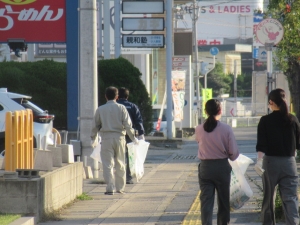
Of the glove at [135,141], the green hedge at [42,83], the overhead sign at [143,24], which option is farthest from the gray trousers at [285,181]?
the overhead sign at [143,24]

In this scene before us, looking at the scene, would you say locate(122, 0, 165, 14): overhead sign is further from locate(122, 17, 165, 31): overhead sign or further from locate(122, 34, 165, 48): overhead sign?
locate(122, 34, 165, 48): overhead sign

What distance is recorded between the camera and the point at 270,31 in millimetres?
14484

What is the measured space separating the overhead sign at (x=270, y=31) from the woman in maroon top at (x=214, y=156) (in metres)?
6.24

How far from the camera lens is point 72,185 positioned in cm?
1121

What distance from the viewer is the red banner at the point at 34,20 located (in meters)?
16.5

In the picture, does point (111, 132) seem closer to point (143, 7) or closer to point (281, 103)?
point (281, 103)

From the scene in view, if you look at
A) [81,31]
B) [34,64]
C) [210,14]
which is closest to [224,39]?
[210,14]

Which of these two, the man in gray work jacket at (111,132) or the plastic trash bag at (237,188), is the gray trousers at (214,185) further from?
the man in gray work jacket at (111,132)

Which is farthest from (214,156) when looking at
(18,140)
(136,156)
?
(136,156)

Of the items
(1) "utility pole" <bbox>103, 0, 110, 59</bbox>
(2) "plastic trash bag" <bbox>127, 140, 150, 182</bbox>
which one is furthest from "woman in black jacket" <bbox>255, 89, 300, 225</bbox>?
(1) "utility pole" <bbox>103, 0, 110, 59</bbox>

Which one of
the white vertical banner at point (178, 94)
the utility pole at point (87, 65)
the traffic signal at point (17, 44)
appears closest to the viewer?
the utility pole at point (87, 65)

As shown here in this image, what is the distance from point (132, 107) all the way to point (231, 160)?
212 inches

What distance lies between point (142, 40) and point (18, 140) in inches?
727

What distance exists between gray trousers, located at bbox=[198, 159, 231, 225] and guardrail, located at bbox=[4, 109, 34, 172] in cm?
247
